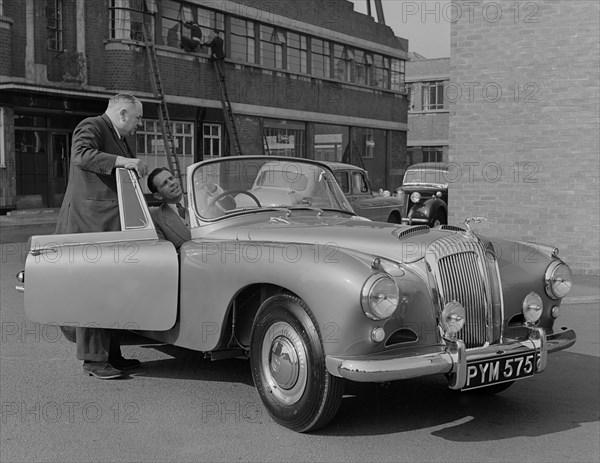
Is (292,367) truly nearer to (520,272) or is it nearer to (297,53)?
(520,272)

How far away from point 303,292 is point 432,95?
4814 cm

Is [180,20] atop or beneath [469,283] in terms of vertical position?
atop

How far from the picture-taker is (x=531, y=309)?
4.71 metres

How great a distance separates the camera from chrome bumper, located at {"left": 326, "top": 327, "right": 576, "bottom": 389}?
3.79 meters

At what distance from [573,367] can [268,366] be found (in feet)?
9.21

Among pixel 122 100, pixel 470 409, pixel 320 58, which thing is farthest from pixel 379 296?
pixel 320 58

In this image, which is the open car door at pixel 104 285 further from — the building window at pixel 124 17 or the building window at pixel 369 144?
the building window at pixel 369 144

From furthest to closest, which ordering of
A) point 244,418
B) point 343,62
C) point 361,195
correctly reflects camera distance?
point 343,62 → point 361,195 → point 244,418

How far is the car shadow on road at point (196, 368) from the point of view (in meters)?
5.44

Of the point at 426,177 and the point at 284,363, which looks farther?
the point at 426,177

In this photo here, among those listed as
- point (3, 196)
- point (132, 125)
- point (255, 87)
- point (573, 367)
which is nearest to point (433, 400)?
point (573, 367)

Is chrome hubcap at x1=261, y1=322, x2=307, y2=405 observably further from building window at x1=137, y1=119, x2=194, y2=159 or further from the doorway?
building window at x1=137, y1=119, x2=194, y2=159

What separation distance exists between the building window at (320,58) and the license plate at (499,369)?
88.3 feet

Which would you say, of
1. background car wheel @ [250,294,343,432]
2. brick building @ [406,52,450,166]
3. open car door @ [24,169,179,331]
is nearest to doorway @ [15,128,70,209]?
open car door @ [24,169,179,331]
